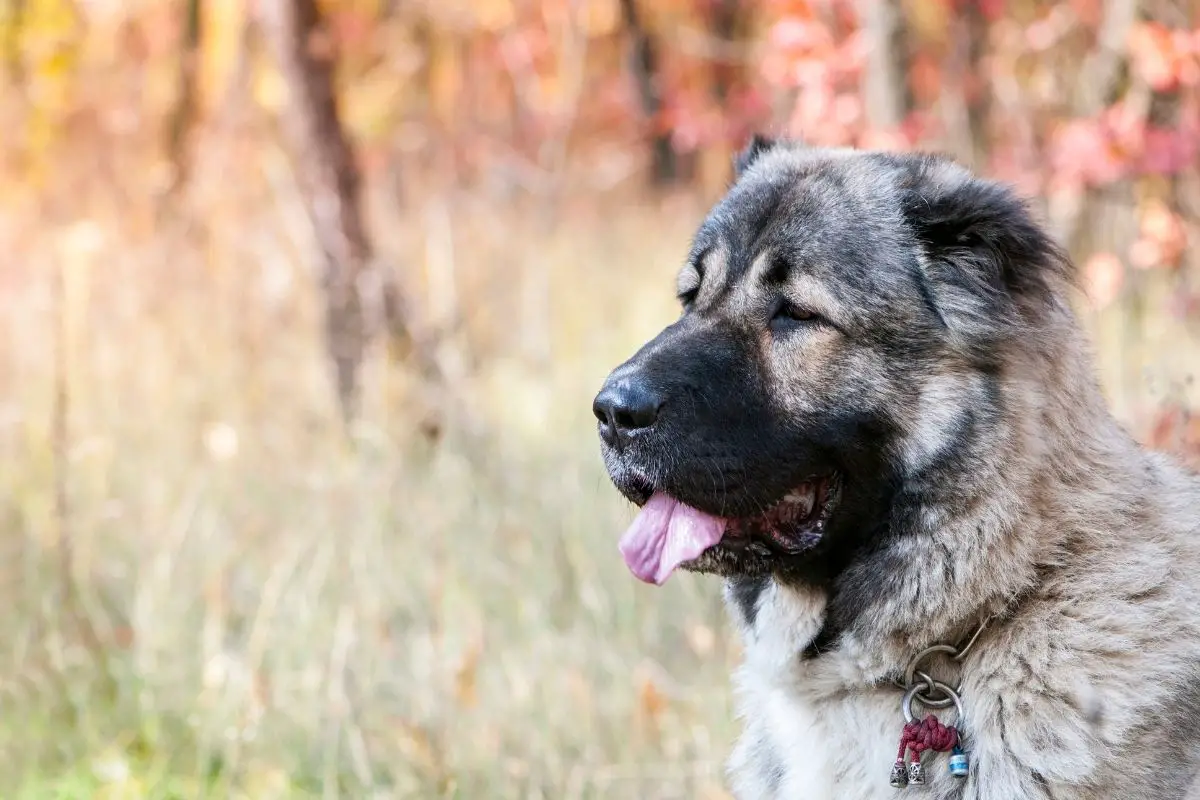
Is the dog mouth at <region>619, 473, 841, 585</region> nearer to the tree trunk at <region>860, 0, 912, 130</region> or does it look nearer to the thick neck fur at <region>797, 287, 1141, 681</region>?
the thick neck fur at <region>797, 287, 1141, 681</region>

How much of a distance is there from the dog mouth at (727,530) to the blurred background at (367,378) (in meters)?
1.02

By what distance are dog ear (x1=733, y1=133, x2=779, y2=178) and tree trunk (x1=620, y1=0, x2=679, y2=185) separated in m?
12.1

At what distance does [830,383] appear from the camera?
9.40ft

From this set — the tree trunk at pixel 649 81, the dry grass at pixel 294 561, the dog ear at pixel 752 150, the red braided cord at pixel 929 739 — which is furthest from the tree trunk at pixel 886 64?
the tree trunk at pixel 649 81

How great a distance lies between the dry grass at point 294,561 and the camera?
3.99m

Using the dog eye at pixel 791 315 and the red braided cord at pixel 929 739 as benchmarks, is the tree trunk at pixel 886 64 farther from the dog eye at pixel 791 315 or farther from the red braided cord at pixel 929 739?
the red braided cord at pixel 929 739

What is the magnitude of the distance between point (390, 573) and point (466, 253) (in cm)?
451


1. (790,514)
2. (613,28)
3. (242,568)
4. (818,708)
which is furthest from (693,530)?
(613,28)

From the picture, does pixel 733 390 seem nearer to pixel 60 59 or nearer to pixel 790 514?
pixel 790 514

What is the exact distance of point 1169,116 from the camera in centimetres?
716

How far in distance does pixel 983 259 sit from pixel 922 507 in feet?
1.82

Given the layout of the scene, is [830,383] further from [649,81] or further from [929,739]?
[649,81]

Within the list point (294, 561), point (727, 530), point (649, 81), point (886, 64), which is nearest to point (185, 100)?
point (886, 64)

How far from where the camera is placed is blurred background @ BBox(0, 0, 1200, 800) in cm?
411
